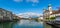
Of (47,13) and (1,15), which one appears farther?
(47,13)

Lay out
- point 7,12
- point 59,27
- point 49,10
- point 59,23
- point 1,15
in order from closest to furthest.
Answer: point 59,27, point 59,23, point 1,15, point 7,12, point 49,10

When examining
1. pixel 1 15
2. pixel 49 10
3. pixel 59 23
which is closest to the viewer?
pixel 59 23

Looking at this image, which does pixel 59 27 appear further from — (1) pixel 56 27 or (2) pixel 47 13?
(2) pixel 47 13

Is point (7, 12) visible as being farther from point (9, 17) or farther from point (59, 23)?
point (59, 23)

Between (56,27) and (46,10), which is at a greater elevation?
(46,10)

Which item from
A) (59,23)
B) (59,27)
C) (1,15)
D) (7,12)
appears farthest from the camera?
(7,12)

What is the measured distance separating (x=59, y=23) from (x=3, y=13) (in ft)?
58.5

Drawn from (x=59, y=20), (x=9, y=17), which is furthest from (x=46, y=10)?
(x=59, y=20)

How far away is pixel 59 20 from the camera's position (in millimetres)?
13617

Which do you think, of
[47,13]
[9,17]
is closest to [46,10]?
[47,13]

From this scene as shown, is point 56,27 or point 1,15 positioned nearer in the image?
point 56,27

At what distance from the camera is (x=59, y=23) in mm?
13109

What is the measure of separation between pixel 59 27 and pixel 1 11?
1863cm

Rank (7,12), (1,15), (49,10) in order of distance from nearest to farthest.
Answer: (1,15)
(7,12)
(49,10)
